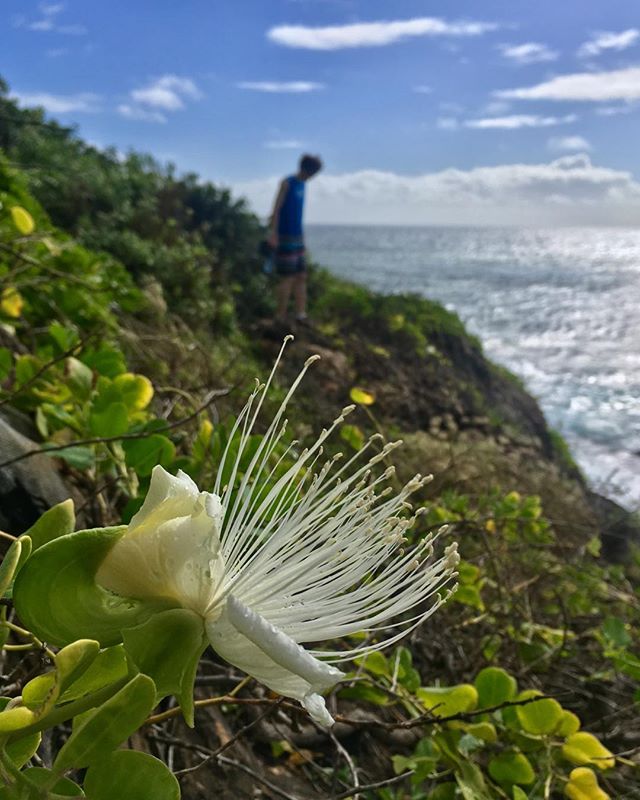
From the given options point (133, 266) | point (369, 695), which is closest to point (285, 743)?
point (369, 695)

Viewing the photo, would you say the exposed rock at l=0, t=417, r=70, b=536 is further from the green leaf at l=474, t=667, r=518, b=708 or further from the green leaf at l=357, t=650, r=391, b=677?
the green leaf at l=474, t=667, r=518, b=708

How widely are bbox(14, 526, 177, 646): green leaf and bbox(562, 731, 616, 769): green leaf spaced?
1.11 meters

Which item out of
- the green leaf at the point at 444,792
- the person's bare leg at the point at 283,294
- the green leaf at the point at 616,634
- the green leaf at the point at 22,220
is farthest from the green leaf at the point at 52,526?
the person's bare leg at the point at 283,294

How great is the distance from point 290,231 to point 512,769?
679 cm

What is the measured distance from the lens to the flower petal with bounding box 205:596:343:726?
25.1 inches

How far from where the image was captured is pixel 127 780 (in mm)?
613

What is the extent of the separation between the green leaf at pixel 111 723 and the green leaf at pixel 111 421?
2.91 ft

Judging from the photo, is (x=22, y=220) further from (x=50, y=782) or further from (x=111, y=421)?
(x=50, y=782)

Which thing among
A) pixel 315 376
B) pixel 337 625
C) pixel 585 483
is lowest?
pixel 585 483

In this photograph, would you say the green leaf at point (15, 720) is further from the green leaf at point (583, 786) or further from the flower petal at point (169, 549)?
the green leaf at point (583, 786)

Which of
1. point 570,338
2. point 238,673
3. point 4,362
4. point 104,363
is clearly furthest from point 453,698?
point 570,338

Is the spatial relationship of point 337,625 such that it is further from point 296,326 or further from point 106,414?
point 296,326

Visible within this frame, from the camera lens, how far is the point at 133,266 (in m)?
6.76

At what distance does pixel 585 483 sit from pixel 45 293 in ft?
21.8
